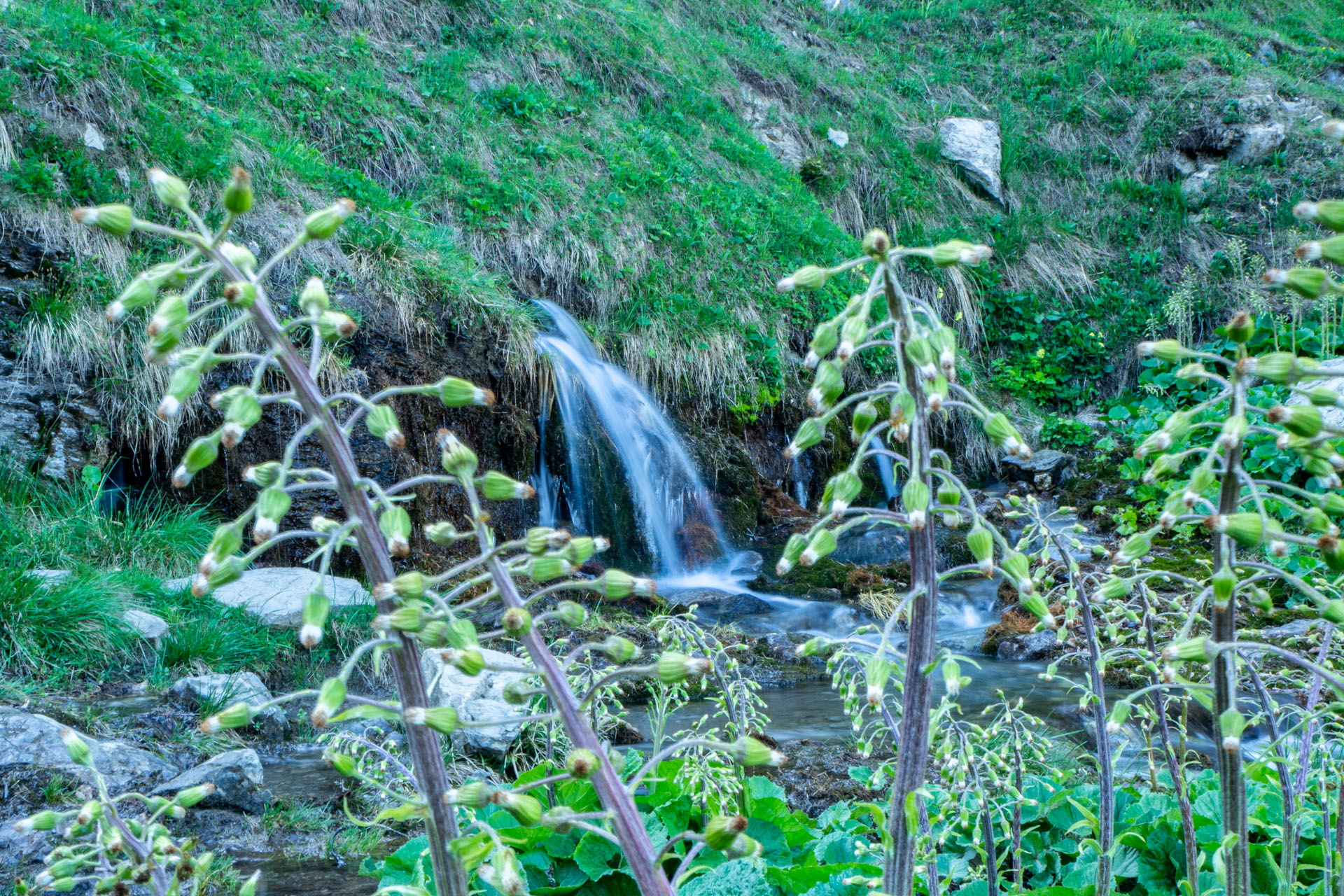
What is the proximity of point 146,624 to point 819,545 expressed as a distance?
534 cm

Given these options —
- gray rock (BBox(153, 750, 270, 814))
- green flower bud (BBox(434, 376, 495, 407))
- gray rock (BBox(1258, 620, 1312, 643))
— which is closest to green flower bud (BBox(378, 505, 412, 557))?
green flower bud (BBox(434, 376, 495, 407))

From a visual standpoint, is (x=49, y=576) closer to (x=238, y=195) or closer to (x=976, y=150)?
(x=238, y=195)

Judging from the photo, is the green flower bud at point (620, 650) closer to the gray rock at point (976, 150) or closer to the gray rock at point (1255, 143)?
the gray rock at point (976, 150)

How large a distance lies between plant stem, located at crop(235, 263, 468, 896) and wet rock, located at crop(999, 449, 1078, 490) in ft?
35.5

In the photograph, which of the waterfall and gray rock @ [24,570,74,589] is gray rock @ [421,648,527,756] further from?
the waterfall

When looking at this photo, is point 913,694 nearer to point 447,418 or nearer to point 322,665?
point 322,665

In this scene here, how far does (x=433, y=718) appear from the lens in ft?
3.00

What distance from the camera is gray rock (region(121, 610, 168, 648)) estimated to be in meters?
5.32

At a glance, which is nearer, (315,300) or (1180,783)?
(315,300)

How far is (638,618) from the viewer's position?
7.21 m

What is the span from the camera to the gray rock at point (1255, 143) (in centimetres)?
1509

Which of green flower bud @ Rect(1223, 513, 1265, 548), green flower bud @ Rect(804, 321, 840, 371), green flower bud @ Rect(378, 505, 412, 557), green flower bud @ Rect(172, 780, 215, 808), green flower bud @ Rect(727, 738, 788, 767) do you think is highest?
green flower bud @ Rect(804, 321, 840, 371)

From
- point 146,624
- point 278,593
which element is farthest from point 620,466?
point 146,624

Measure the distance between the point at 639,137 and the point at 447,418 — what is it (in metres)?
5.89
